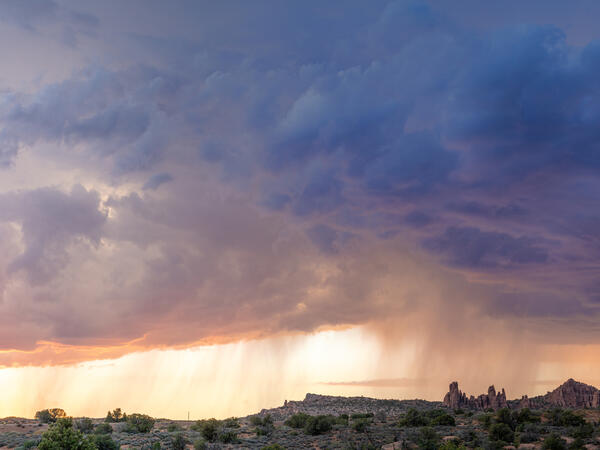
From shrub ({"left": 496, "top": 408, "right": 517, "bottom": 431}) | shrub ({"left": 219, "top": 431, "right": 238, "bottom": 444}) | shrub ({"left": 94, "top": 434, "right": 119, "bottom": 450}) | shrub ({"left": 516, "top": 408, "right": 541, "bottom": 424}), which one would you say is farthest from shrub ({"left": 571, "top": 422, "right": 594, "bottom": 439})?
shrub ({"left": 94, "top": 434, "right": 119, "bottom": 450})

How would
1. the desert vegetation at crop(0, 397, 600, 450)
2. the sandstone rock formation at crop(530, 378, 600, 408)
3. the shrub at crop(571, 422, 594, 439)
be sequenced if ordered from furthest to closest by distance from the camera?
1. the sandstone rock formation at crop(530, 378, 600, 408)
2. the shrub at crop(571, 422, 594, 439)
3. the desert vegetation at crop(0, 397, 600, 450)

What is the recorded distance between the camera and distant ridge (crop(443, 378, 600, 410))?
141750mm

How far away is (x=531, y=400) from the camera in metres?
151

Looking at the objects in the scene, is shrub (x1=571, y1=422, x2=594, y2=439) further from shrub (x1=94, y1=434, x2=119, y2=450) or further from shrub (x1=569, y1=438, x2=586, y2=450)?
shrub (x1=94, y1=434, x2=119, y2=450)

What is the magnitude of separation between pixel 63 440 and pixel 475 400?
119 m

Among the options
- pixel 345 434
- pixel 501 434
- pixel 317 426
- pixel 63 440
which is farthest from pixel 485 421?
pixel 63 440

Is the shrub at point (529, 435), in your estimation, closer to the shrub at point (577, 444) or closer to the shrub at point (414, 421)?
the shrub at point (577, 444)

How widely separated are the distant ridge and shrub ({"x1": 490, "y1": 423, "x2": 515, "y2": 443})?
247 feet

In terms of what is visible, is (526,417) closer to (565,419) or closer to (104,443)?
(565,419)

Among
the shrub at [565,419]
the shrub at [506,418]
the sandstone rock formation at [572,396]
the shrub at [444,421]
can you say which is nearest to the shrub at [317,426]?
the shrub at [444,421]

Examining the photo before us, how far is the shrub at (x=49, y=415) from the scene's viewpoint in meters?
109

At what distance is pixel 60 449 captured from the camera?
173 feet

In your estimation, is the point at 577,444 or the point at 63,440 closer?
the point at 63,440

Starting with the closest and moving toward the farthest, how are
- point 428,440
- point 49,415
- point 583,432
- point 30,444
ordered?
point 428,440
point 30,444
point 583,432
point 49,415
